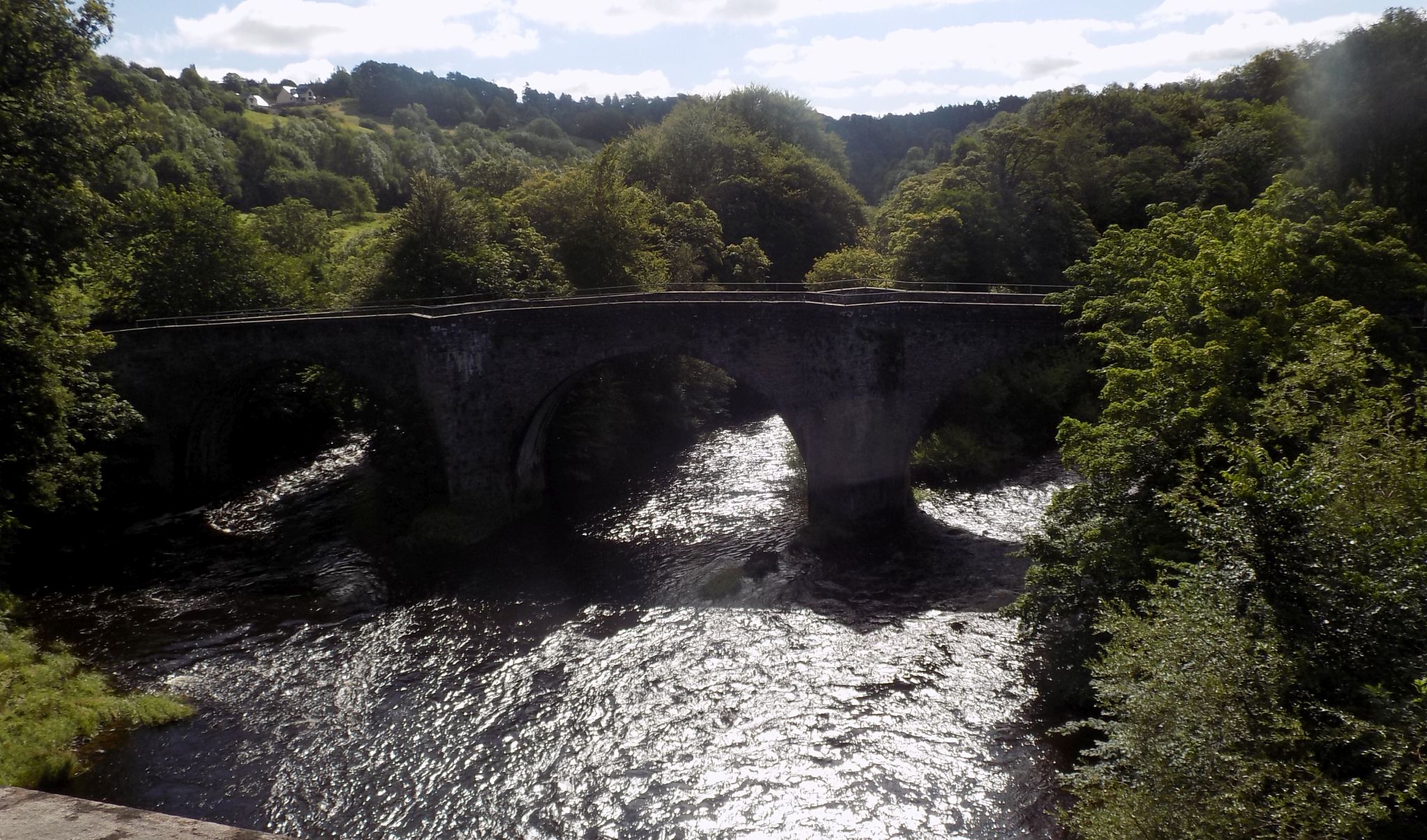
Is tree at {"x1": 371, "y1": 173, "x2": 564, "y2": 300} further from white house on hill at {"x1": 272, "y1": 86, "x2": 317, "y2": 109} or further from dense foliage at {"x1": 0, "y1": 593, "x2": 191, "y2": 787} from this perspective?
white house on hill at {"x1": 272, "y1": 86, "x2": 317, "y2": 109}

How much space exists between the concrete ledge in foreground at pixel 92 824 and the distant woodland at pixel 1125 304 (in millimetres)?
10697

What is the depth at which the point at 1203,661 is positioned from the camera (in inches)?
420

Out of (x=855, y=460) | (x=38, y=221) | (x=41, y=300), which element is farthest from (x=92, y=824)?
(x=855, y=460)

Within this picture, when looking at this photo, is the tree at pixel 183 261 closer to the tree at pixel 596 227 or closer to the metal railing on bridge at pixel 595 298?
the metal railing on bridge at pixel 595 298

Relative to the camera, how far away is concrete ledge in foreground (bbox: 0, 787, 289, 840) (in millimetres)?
6418

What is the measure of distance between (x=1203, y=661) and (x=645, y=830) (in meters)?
9.42

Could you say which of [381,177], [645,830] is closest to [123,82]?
[381,177]

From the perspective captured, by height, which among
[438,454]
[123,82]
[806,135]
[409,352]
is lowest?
[438,454]

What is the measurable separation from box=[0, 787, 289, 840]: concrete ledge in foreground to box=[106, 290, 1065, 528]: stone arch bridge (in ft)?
70.8

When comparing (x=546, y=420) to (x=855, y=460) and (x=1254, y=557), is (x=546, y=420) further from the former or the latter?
(x=1254, y=557)

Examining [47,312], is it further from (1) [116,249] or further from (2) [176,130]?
(2) [176,130]

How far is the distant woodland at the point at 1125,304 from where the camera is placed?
10.1 meters

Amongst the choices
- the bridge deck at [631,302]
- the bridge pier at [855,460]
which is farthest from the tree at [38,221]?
the bridge pier at [855,460]

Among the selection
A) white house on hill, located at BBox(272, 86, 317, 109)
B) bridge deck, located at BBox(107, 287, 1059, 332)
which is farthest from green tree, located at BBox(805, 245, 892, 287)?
white house on hill, located at BBox(272, 86, 317, 109)
